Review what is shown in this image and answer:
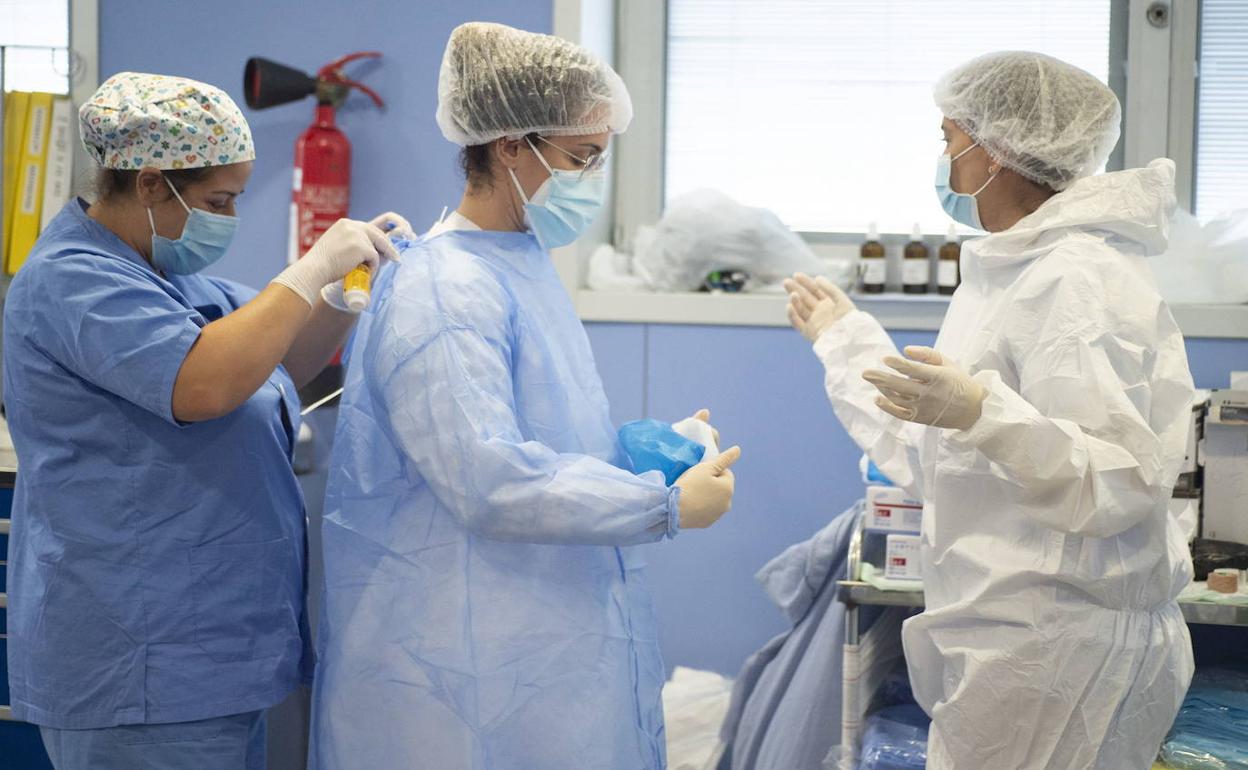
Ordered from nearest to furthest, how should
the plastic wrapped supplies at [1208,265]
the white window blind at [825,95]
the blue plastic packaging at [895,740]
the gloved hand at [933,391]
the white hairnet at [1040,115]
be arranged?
the gloved hand at [933,391] < the white hairnet at [1040,115] < the blue plastic packaging at [895,740] < the plastic wrapped supplies at [1208,265] < the white window blind at [825,95]

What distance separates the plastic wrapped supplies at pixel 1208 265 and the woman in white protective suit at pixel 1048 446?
3.24ft

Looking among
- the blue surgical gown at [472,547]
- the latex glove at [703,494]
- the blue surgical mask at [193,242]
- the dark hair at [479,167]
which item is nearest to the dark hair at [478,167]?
the dark hair at [479,167]

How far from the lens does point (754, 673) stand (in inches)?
96.9

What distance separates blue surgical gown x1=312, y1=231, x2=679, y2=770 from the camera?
1.43 metres

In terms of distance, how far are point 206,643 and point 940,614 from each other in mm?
923

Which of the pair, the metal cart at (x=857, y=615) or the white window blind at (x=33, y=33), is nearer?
the metal cart at (x=857, y=615)

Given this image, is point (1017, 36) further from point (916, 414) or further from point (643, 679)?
point (643, 679)

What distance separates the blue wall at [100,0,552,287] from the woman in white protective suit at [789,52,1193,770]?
4.51 feet

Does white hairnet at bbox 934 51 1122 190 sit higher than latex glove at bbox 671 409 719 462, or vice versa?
white hairnet at bbox 934 51 1122 190

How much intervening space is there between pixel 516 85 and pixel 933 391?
0.62 meters

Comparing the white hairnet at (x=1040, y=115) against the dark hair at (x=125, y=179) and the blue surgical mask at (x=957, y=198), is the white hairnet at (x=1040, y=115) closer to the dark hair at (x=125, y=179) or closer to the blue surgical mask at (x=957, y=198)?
the blue surgical mask at (x=957, y=198)

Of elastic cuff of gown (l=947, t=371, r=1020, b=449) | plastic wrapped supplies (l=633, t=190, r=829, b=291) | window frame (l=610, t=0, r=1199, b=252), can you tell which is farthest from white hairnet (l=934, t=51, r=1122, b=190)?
window frame (l=610, t=0, r=1199, b=252)

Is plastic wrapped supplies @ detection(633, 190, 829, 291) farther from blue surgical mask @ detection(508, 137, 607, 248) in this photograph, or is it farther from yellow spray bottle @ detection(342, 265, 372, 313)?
yellow spray bottle @ detection(342, 265, 372, 313)

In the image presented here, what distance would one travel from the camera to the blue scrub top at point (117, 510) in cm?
151
